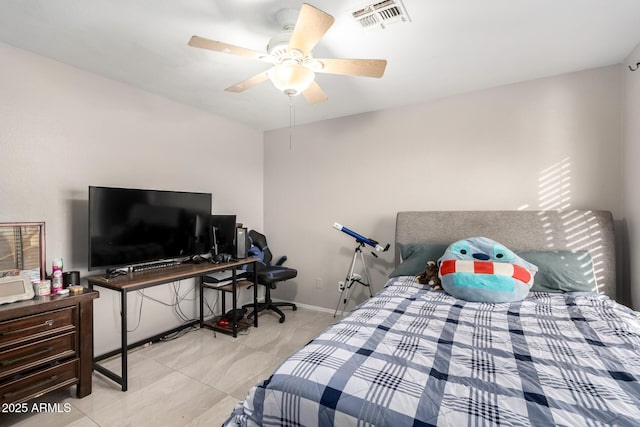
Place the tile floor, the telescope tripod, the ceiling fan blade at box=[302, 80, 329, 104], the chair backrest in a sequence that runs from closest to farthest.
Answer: the tile floor < the ceiling fan blade at box=[302, 80, 329, 104] < the telescope tripod < the chair backrest

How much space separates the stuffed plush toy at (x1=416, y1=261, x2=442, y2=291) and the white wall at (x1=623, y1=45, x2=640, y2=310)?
142 centimetres

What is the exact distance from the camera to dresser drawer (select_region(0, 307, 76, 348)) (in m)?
1.70

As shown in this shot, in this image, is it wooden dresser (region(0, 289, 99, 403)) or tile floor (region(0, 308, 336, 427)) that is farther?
tile floor (region(0, 308, 336, 427))

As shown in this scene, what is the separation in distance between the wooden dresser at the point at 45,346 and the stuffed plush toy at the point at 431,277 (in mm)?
2495

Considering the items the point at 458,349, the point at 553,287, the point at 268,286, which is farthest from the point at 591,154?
the point at 268,286

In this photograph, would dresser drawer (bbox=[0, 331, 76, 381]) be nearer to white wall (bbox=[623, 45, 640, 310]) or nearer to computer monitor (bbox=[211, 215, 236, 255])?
computer monitor (bbox=[211, 215, 236, 255])

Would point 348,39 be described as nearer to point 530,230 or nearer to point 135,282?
point 530,230

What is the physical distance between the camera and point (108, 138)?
2615 millimetres

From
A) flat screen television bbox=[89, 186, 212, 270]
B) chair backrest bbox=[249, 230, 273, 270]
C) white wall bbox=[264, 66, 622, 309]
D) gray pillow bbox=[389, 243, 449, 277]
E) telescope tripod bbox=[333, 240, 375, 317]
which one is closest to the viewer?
flat screen television bbox=[89, 186, 212, 270]

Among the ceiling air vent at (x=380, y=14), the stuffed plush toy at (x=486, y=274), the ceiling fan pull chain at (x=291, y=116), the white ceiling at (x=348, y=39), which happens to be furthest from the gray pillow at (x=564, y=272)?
the ceiling fan pull chain at (x=291, y=116)

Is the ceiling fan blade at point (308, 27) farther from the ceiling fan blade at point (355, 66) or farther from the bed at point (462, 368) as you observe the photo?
the bed at point (462, 368)

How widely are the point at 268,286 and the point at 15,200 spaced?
7.76ft

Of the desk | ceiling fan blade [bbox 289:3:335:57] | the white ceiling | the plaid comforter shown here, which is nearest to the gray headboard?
the plaid comforter

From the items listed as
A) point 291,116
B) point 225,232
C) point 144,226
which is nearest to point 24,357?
point 144,226
